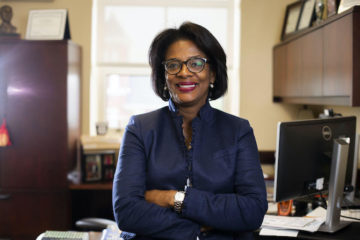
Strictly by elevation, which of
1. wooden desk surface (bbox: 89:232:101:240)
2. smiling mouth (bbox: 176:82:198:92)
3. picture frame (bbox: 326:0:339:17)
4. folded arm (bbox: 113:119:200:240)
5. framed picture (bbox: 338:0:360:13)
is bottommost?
wooden desk surface (bbox: 89:232:101:240)

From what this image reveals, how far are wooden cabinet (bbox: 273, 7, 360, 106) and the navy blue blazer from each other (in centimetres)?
111

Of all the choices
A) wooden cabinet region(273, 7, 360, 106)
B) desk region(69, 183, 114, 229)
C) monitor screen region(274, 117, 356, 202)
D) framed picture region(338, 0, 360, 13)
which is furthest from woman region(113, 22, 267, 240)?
desk region(69, 183, 114, 229)

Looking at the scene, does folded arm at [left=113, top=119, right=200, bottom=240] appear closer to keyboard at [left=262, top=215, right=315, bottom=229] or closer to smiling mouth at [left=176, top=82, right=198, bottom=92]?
smiling mouth at [left=176, top=82, right=198, bottom=92]

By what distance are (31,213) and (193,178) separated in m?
2.34

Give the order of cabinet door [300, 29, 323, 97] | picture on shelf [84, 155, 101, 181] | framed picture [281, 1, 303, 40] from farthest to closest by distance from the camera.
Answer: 1. framed picture [281, 1, 303, 40]
2. picture on shelf [84, 155, 101, 181]
3. cabinet door [300, 29, 323, 97]

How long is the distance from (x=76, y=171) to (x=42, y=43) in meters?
1.05

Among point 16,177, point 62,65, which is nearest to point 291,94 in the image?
point 62,65

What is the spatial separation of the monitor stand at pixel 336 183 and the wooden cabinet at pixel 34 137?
213 cm

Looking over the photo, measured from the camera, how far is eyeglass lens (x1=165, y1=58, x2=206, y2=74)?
1.64 metres

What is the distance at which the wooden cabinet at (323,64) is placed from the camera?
8.01ft

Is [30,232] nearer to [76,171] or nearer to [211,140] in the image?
[76,171]

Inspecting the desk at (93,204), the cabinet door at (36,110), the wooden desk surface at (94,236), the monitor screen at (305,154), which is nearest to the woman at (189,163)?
the monitor screen at (305,154)

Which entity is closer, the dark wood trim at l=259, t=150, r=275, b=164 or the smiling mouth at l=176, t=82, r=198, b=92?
the smiling mouth at l=176, t=82, r=198, b=92

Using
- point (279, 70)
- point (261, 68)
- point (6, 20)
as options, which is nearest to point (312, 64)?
point (279, 70)
